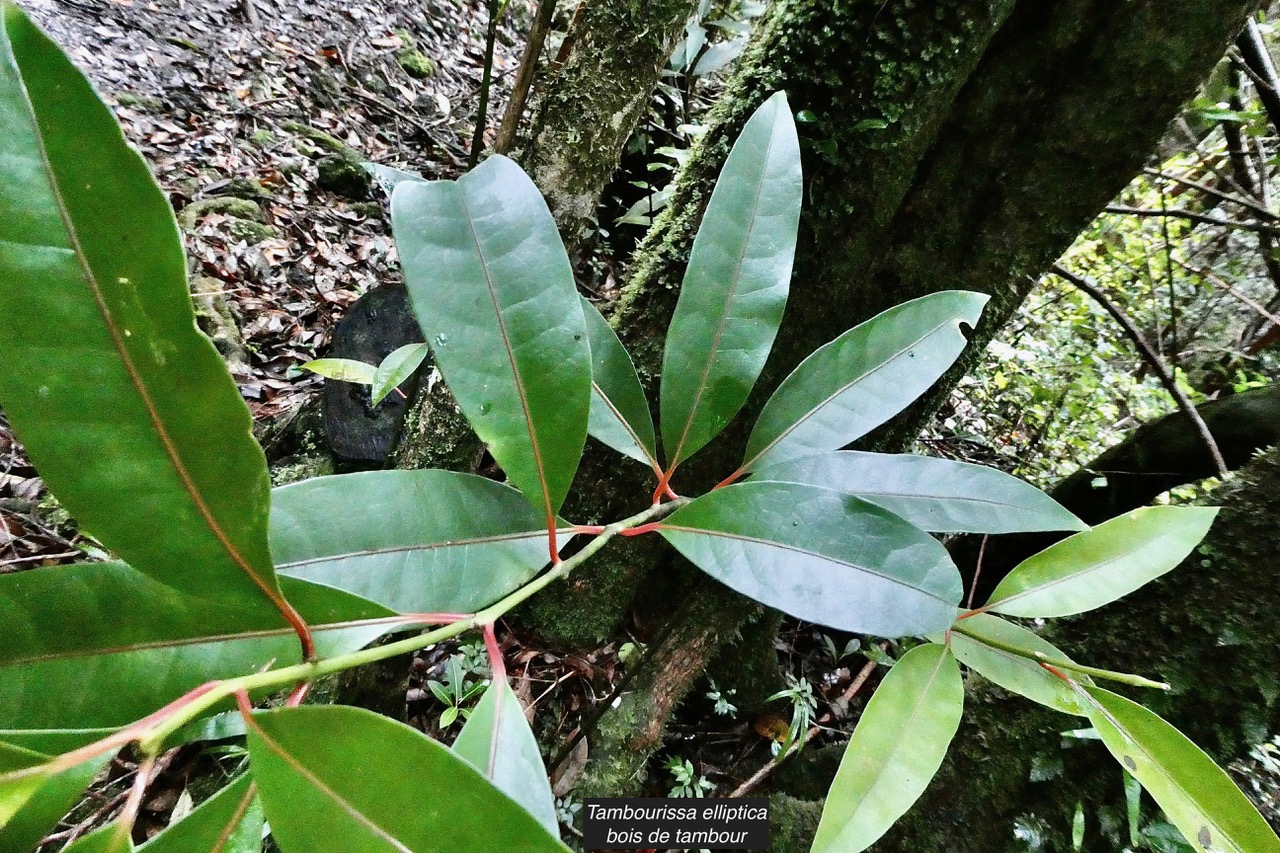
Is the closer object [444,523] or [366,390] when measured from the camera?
[444,523]

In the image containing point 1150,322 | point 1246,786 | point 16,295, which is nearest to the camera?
point 16,295

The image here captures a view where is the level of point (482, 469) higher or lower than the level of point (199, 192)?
higher

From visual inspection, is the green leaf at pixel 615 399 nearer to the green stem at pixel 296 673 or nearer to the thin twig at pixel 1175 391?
the green stem at pixel 296 673

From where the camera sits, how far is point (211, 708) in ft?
1.17

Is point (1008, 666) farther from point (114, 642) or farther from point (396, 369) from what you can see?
point (396, 369)

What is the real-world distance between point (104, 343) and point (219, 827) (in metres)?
0.33

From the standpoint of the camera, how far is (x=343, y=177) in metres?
2.63

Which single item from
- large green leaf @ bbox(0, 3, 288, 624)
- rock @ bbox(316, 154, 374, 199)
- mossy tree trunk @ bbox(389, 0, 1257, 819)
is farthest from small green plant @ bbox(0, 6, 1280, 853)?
rock @ bbox(316, 154, 374, 199)

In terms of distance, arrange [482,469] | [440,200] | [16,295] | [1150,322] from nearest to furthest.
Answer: [16,295] → [440,200] → [482,469] → [1150,322]

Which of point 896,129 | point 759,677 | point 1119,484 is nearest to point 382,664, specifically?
point 759,677

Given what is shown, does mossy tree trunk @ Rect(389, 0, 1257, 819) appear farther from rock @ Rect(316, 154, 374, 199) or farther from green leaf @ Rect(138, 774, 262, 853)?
rock @ Rect(316, 154, 374, 199)

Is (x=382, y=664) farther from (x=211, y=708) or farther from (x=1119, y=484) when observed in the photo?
(x=1119, y=484)

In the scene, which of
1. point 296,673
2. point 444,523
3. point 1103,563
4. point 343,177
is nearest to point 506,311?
point 444,523

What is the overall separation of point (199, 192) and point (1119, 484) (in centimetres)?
306
